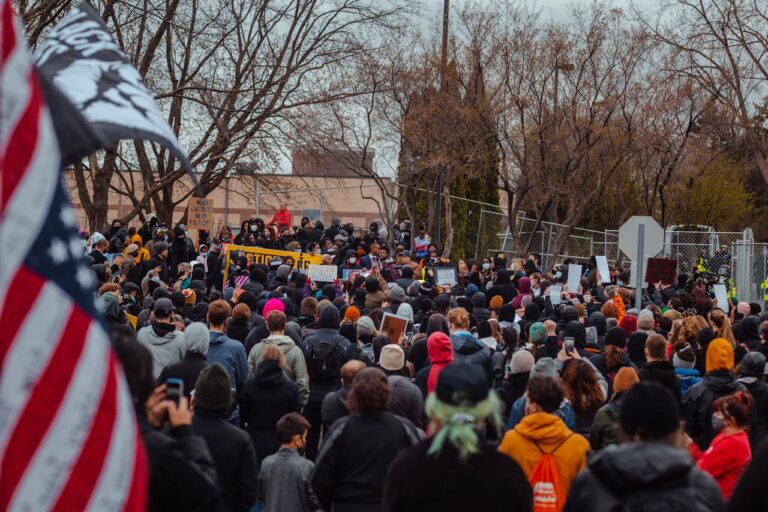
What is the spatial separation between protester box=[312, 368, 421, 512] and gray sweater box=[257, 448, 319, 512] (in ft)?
2.90

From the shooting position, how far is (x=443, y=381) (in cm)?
469

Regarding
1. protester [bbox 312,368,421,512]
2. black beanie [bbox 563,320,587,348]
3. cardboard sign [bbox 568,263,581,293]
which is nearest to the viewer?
protester [bbox 312,368,421,512]

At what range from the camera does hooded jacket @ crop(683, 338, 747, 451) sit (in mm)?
8922

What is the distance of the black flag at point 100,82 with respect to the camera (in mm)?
4883

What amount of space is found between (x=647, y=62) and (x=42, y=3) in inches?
718

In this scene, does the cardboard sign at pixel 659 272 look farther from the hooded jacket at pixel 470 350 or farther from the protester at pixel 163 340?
the protester at pixel 163 340

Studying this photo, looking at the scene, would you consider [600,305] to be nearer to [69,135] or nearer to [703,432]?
[703,432]

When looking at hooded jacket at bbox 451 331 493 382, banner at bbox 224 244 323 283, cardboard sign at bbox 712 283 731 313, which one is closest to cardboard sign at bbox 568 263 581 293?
cardboard sign at bbox 712 283 731 313

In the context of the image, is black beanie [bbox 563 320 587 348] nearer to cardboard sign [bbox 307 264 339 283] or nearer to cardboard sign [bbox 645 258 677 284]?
cardboard sign [bbox 307 264 339 283]

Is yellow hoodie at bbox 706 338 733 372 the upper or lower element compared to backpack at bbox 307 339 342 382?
upper

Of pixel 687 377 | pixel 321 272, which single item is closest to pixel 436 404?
pixel 687 377

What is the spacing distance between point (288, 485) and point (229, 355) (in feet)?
8.86

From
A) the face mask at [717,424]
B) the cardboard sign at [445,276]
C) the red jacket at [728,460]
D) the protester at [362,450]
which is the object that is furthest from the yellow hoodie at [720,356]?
the cardboard sign at [445,276]

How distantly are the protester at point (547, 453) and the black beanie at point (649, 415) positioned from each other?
4.84ft
